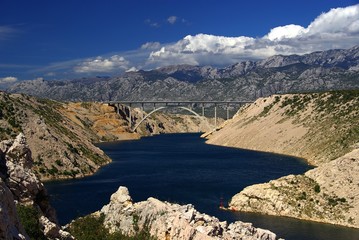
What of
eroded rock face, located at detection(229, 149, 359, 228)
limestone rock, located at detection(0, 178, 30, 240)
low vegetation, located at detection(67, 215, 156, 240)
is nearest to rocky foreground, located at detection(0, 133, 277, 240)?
limestone rock, located at detection(0, 178, 30, 240)

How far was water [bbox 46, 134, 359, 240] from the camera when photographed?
188ft

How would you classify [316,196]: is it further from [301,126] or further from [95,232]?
[301,126]

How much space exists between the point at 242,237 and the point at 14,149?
18.0 metres

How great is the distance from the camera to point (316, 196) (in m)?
62.9

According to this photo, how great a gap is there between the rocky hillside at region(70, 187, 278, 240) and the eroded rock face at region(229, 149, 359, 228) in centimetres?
2554

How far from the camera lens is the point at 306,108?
154375 millimetres

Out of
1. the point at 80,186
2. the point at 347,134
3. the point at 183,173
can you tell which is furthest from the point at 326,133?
the point at 80,186

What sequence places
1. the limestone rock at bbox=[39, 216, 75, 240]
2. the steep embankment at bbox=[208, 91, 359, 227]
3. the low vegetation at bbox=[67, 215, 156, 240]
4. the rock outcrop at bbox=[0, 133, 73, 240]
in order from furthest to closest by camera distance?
the steep embankment at bbox=[208, 91, 359, 227], the low vegetation at bbox=[67, 215, 156, 240], the limestone rock at bbox=[39, 216, 75, 240], the rock outcrop at bbox=[0, 133, 73, 240]

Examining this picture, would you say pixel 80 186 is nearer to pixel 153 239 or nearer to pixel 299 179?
pixel 299 179

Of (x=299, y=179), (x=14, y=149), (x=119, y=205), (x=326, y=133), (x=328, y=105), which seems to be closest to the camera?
(x=14, y=149)

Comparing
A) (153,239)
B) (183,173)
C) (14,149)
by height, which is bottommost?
(183,173)

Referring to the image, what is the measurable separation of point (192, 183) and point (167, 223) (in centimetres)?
5073

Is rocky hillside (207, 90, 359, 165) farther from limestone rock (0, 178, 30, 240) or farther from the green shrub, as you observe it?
limestone rock (0, 178, 30, 240)

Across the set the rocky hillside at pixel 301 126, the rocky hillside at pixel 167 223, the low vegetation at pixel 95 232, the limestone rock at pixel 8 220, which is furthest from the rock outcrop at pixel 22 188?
the rocky hillside at pixel 301 126
